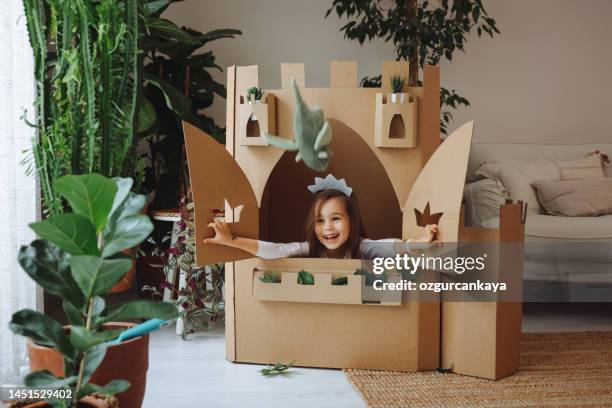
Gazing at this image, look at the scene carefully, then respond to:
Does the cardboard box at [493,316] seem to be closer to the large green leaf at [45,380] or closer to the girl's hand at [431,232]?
the girl's hand at [431,232]

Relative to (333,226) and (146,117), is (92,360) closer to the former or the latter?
(333,226)

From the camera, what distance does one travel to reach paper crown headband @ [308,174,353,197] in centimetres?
204

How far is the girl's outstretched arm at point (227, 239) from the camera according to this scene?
5.77 ft

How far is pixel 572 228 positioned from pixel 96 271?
2.15 metres

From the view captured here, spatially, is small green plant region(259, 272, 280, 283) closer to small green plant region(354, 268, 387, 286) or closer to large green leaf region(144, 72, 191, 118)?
small green plant region(354, 268, 387, 286)

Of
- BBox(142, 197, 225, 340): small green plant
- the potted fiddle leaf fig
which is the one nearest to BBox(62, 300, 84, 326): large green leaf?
the potted fiddle leaf fig

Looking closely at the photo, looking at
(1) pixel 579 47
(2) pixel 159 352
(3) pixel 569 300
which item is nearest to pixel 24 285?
(2) pixel 159 352

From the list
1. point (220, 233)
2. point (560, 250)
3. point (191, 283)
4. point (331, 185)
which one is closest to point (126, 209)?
point (220, 233)

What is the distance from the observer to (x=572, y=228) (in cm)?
253

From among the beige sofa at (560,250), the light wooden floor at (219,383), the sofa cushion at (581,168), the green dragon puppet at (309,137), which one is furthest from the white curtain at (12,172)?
the sofa cushion at (581,168)

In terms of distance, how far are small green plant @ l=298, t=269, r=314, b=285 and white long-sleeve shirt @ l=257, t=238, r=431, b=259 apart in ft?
0.32

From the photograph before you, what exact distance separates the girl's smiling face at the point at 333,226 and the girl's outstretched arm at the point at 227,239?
245 mm

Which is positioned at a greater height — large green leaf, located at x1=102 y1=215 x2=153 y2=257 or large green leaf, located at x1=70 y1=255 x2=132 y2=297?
large green leaf, located at x1=102 y1=215 x2=153 y2=257

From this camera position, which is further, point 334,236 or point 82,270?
point 334,236
